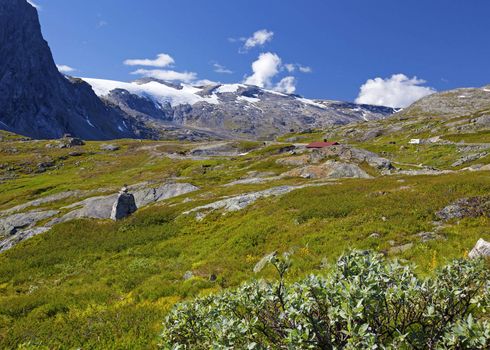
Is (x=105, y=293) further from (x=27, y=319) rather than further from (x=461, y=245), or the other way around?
(x=461, y=245)

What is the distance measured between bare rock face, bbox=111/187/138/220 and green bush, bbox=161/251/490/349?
41.5m

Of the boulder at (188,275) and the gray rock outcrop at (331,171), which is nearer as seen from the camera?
the boulder at (188,275)

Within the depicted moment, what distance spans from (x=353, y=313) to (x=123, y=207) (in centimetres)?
4547

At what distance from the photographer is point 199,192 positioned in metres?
54.8

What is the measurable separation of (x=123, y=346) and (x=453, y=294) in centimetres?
1114

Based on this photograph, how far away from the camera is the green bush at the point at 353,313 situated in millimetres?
5062

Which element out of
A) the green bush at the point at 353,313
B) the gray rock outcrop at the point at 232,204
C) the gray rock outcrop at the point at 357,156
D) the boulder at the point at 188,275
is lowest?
the boulder at the point at 188,275

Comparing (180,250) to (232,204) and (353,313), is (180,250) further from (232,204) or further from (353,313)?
(353,313)

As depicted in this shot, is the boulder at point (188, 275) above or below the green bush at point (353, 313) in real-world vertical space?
below

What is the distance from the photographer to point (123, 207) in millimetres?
46906

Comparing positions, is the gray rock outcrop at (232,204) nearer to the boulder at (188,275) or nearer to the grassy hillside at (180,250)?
the grassy hillside at (180,250)

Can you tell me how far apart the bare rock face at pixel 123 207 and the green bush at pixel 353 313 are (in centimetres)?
4154

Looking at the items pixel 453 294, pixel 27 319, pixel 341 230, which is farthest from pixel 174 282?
pixel 453 294

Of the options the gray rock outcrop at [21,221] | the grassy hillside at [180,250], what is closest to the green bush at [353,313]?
the grassy hillside at [180,250]
